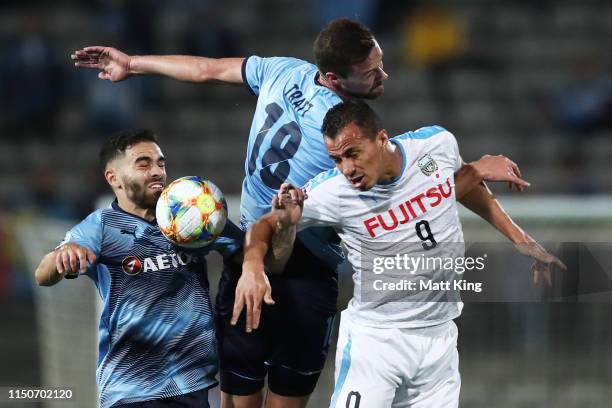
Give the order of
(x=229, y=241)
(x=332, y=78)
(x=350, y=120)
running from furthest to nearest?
1. (x=332, y=78)
2. (x=229, y=241)
3. (x=350, y=120)

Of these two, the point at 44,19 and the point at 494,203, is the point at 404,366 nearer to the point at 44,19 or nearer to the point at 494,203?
the point at 494,203

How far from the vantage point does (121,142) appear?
15.6 ft

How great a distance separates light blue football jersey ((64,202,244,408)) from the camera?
4.63 metres

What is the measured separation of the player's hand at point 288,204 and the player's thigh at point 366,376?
61cm

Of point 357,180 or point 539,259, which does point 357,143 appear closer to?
point 357,180

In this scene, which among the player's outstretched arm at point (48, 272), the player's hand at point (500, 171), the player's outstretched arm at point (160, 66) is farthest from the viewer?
the player's outstretched arm at point (160, 66)

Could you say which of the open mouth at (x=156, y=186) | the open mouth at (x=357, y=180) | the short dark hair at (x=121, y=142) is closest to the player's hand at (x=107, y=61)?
the short dark hair at (x=121, y=142)

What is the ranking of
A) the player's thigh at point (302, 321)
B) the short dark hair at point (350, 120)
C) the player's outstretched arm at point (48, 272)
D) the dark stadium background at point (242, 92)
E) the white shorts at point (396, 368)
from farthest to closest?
the dark stadium background at point (242, 92) < the player's thigh at point (302, 321) < the white shorts at point (396, 368) < the short dark hair at point (350, 120) < the player's outstretched arm at point (48, 272)

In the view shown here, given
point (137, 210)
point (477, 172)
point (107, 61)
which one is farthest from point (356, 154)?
point (107, 61)

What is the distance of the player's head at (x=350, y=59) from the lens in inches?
188

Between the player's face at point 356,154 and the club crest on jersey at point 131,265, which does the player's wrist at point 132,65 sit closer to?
the club crest on jersey at point 131,265

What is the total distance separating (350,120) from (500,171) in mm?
789

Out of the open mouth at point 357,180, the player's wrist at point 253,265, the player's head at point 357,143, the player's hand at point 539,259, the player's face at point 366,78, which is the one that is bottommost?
the player's hand at point 539,259

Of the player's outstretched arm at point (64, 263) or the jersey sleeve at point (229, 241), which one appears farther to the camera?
the jersey sleeve at point (229, 241)
